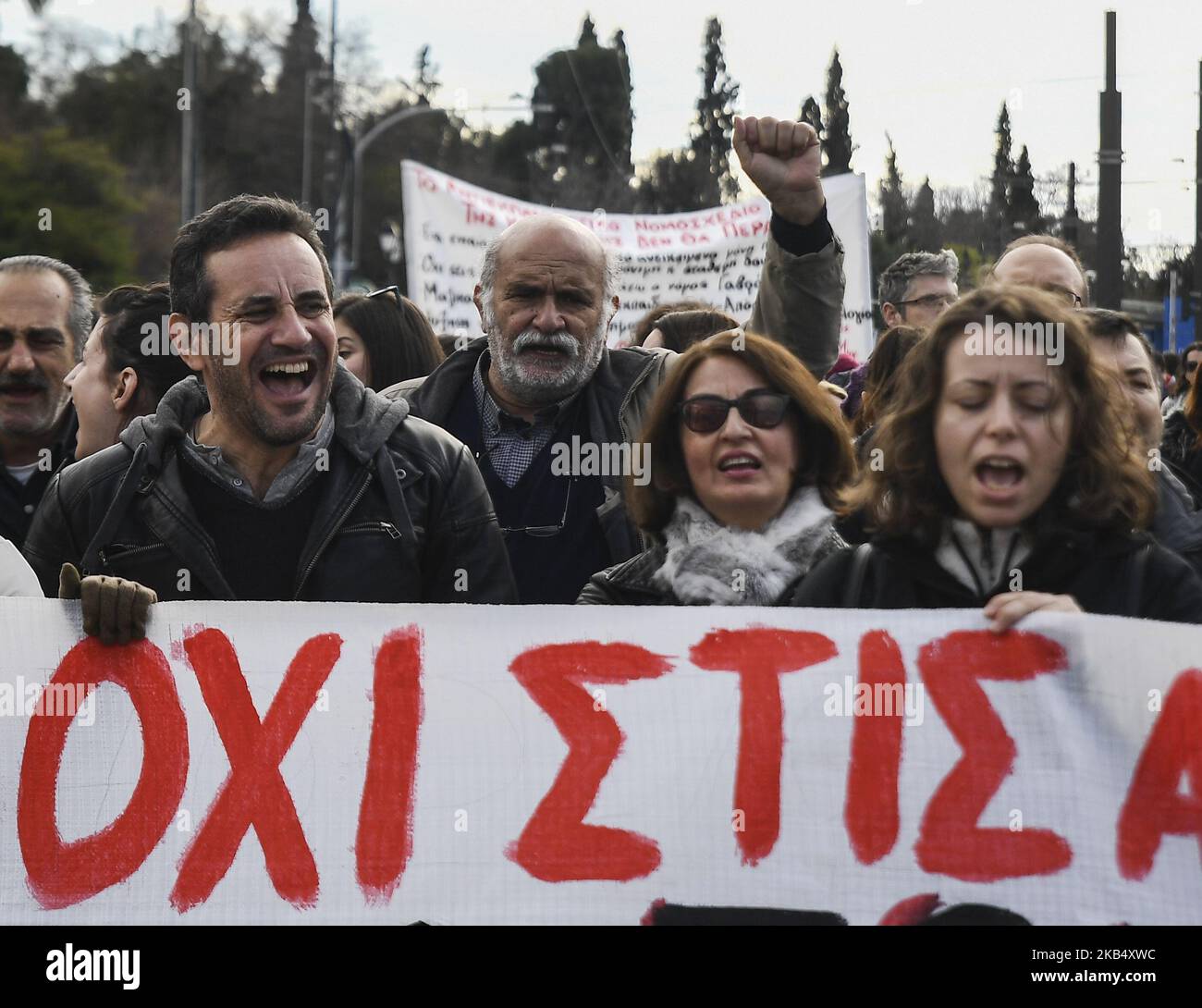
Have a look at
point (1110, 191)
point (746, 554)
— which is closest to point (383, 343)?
point (746, 554)

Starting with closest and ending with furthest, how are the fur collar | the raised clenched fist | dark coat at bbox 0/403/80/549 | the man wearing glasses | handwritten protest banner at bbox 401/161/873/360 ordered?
the fur collar
the raised clenched fist
dark coat at bbox 0/403/80/549
the man wearing glasses
handwritten protest banner at bbox 401/161/873/360

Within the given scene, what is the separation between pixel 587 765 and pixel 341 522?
70cm

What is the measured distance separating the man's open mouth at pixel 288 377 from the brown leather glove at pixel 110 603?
1.74ft

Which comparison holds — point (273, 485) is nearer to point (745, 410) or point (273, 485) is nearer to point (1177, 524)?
point (745, 410)

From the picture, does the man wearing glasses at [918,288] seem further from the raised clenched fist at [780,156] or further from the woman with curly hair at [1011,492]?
the woman with curly hair at [1011,492]

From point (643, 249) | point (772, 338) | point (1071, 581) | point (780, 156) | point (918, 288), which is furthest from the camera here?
point (643, 249)

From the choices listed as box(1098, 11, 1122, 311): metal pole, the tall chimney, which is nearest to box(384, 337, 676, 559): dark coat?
box(1098, 11, 1122, 311): metal pole

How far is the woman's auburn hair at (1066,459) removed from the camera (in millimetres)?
2869

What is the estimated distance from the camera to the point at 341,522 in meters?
3.20

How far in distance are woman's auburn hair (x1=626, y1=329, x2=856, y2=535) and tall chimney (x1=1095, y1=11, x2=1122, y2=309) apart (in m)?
8.49

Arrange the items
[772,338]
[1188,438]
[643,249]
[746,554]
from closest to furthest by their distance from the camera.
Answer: [746,554], [772,338], [1188,438], [643,249]

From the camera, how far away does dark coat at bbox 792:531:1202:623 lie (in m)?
2.83

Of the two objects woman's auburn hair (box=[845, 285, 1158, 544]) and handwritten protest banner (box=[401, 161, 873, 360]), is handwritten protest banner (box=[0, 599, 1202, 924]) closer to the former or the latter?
woman's auburn hair (box=[845, 285, 1158, 544])
